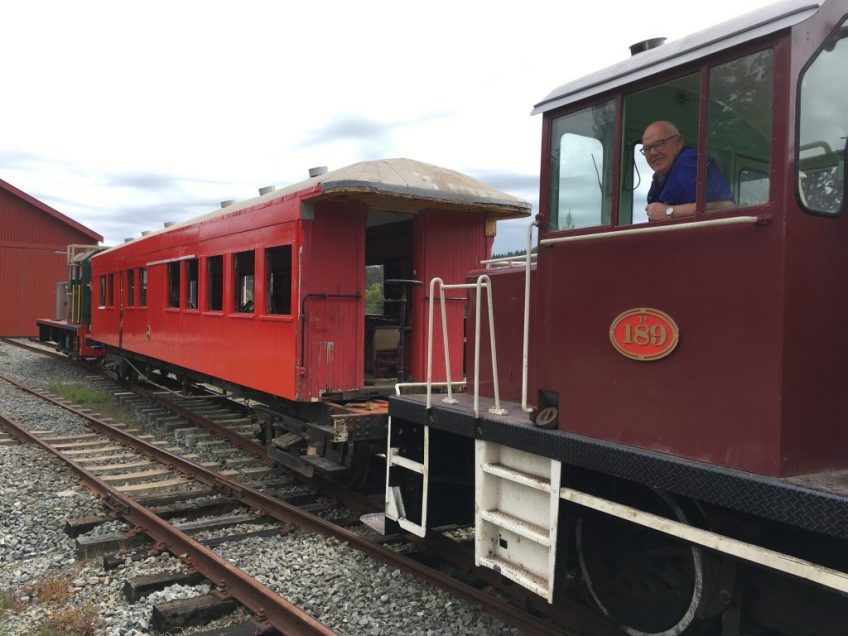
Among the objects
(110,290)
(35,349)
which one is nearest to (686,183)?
(110,290)

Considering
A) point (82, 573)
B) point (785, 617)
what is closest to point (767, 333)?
point (785, 617)

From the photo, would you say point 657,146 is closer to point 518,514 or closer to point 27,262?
point 518,514

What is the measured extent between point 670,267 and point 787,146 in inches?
25.3

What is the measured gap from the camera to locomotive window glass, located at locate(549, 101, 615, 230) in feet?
10.5

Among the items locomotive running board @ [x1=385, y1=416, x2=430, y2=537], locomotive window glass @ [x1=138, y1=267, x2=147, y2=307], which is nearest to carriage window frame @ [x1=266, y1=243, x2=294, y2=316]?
locomotive running board @ [x1=385, y1=416, x2=430, y2=537]

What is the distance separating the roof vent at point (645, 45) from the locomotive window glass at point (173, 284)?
881 cm

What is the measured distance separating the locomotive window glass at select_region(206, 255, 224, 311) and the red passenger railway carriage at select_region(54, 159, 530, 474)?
0.05 ft

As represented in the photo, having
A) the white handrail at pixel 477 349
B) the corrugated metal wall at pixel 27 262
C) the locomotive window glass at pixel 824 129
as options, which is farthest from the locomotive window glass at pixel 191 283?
the corrugated metal wall at pixel 27 262

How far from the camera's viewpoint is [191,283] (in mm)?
9828

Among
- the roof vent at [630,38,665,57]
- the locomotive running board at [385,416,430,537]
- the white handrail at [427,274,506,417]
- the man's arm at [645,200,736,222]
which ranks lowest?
the locomotive running board at [385,416,430,537]

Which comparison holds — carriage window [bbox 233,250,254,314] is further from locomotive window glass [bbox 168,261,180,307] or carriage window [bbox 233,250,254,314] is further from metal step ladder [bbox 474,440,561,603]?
metal step ladder [bbox 474,440,561,603]

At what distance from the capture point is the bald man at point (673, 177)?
2734 mm

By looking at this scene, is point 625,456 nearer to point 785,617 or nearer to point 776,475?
point 776,475

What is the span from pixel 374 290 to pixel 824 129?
6161 mm
